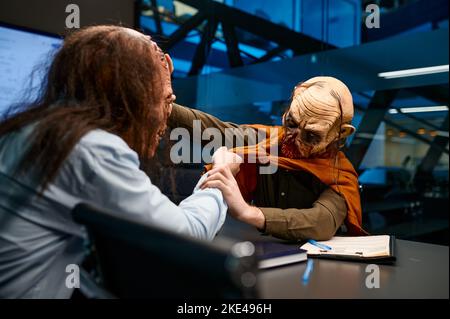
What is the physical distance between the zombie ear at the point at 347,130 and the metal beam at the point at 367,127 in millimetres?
112

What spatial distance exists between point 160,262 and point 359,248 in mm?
651

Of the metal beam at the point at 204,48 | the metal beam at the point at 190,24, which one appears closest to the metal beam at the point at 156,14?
the metal beam at the point at 190,24

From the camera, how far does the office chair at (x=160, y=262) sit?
40 cm

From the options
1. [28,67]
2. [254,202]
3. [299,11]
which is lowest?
[254,202]

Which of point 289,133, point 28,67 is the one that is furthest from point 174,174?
point 28,67

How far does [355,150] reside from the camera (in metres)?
1.32

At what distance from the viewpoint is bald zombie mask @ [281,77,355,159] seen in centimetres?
103

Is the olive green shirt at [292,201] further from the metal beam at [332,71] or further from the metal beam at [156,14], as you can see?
the metal beam at [156,14]

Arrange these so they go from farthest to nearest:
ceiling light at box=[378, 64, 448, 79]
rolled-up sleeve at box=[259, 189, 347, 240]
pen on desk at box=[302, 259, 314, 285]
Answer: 1. ceiling light at box=[378, 64, 448, 79]
2. rolled-up sleeve at box=[259, 189, 347, 240]
3. pen on desk at box=[302, 259, 314, 285]

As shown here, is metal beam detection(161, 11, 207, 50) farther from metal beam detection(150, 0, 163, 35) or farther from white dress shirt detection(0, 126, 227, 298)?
white dress shirt detection(0, 126, 227, 298)

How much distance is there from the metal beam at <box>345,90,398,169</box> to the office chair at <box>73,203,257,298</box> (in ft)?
2.76

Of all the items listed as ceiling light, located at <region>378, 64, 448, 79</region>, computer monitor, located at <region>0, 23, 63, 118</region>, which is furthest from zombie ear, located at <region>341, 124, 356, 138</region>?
computer monitor, located at <region>0, 23, 63, 118</region>
